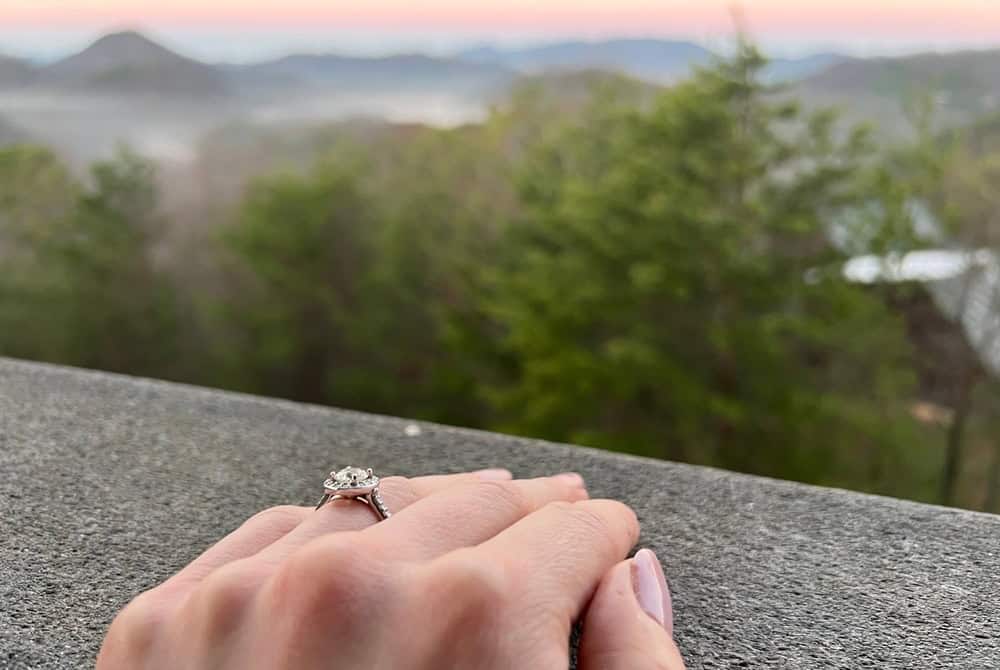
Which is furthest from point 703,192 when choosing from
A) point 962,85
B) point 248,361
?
point 248,361

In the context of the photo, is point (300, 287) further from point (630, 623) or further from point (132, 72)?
point (630, 623)

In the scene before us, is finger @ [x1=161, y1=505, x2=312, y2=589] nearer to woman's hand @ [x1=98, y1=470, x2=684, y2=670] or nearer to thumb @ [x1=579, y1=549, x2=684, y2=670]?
woman's hand @ [x1=98, y1=470, x2=684, y2=670]

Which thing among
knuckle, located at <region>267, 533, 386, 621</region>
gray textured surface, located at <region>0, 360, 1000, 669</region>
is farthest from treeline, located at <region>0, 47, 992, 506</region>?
knuckle, located at <region>267, 533, 386, 621</region>

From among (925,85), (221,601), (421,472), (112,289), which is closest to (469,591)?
(221,601)

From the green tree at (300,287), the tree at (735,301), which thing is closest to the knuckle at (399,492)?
the tree at (735,301)

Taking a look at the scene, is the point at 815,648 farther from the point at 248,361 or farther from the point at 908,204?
the point at 248,361

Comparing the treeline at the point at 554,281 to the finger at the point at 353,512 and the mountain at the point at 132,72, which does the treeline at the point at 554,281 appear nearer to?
the mountain at the point at 132,72
